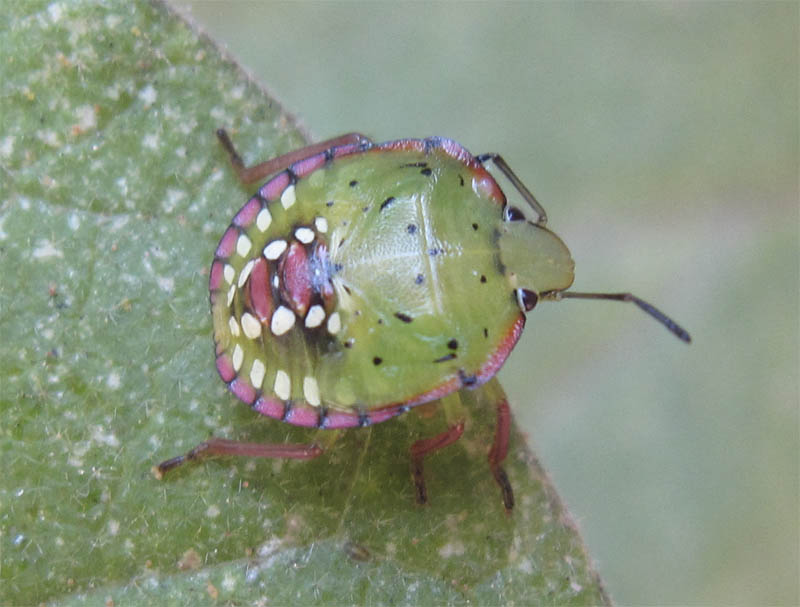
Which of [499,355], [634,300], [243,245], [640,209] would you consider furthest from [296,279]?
[640,209]

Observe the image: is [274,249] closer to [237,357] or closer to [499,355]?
[237,357]

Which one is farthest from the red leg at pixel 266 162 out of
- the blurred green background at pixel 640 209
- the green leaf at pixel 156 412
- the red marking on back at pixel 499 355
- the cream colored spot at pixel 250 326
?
the blurred green background at pixel 640 209

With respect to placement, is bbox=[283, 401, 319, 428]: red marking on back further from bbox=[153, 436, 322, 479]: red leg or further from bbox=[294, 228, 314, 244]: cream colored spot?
bbox=[294, 228, 314, 244]: cream colored spot

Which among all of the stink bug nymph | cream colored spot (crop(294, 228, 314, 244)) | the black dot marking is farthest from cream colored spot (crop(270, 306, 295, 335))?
the black dot marking

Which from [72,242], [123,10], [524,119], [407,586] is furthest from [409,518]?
[524,119]

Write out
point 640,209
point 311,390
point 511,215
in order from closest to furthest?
point 311,390, point 511,215, point 640,209

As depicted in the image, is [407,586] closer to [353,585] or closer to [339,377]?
[353,585]
